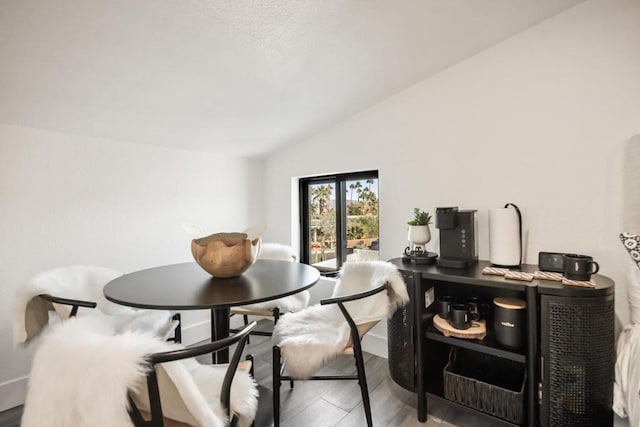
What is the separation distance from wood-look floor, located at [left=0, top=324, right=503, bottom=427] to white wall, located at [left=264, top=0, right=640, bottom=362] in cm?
60

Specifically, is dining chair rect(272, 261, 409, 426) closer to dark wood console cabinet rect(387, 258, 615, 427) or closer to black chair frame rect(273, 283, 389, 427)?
black chair frame rect(273, 283, 389, 427)

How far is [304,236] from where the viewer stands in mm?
3271

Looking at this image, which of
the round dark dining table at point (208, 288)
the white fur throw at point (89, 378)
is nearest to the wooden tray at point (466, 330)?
the round dark dining table at point (208, 288)

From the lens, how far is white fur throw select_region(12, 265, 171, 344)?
56.2 inches

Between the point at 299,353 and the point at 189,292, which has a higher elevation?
the point at 189,292

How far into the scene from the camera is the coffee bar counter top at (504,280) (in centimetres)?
132

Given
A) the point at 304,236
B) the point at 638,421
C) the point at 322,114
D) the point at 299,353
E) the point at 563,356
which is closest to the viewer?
the point at 638,421

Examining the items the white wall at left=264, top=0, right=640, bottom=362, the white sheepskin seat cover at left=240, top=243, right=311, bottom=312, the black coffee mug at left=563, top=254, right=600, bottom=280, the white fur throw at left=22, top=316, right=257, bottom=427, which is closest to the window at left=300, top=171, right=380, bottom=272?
the white wall at left=264, top=0, right=640, bottom=362

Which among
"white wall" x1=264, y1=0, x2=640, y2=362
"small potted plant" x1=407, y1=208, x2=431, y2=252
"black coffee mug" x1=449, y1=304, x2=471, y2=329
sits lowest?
"black coffee mug" x1=449, y1=304, x2=471, y2=329

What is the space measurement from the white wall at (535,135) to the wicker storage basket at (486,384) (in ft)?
2.16

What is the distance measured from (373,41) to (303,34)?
41cm

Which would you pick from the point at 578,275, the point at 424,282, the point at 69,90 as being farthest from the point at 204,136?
the point at 578,275

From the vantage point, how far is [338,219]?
9.66 ft

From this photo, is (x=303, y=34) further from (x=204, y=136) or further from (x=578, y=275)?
(x=578, y=275)
